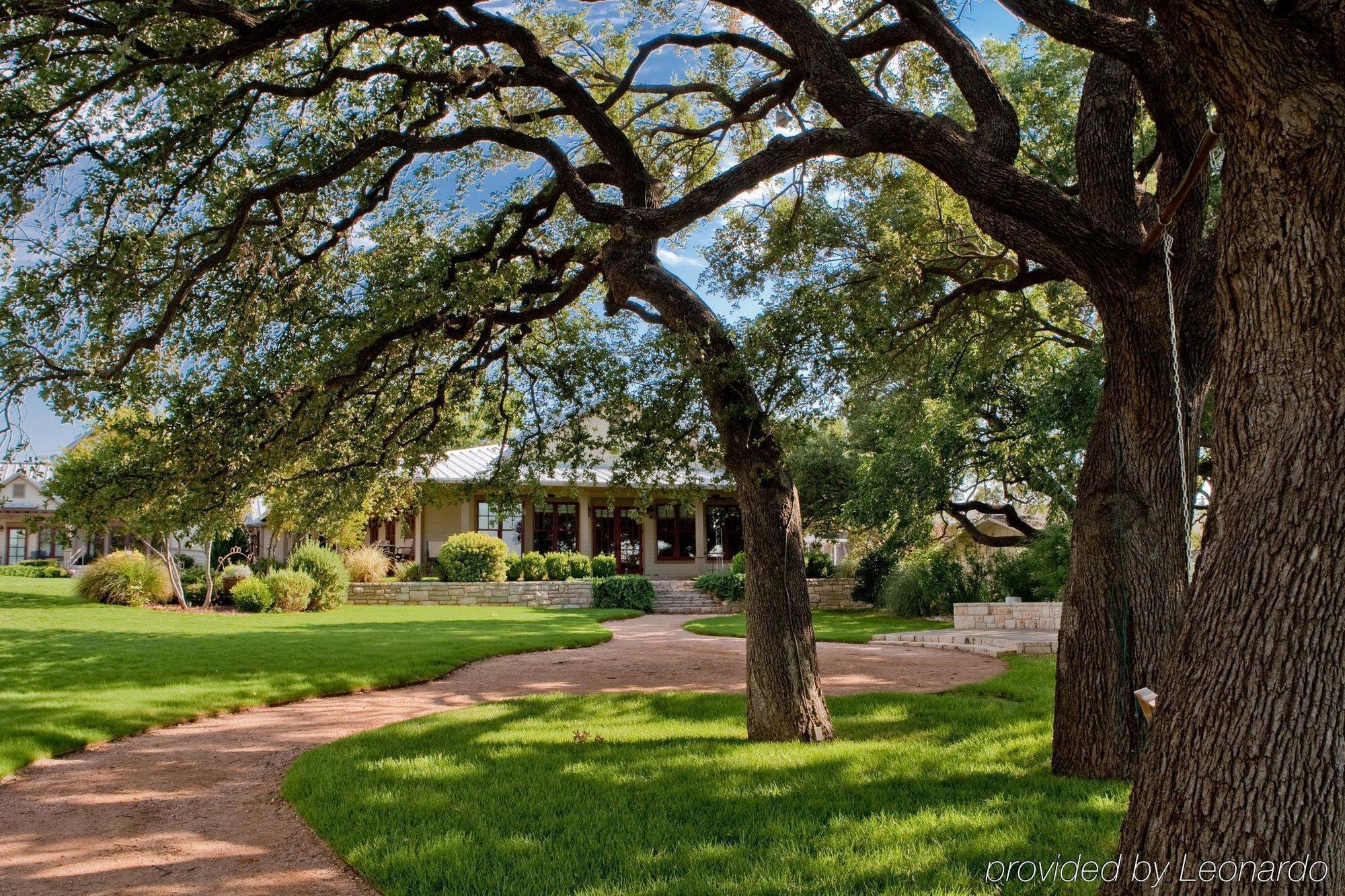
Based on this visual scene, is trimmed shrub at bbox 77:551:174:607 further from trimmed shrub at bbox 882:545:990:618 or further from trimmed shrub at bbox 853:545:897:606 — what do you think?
trimmed shrub at bbox 882:545:990:618

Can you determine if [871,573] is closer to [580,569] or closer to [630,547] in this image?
[580,569]

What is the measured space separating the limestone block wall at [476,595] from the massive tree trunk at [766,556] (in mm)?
17762

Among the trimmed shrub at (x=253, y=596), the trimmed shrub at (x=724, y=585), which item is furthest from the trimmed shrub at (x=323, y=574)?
the trimmed shrub at (x=724, y=585)

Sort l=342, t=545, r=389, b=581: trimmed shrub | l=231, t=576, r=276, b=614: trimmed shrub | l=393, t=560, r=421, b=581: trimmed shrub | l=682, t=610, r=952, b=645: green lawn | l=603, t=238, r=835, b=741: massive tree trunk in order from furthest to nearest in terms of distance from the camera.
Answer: l=393, t=560, r=421, b=581: trimmed shrub → l=342, t=545, r=389, b=581: trimmed shrub → l=231, t=576, r=276, b=614: trimmed shrub → l=682, t=610, r=952, b=645: green lawn → l=603, t=238, r=835, b=741: massive tree trunk

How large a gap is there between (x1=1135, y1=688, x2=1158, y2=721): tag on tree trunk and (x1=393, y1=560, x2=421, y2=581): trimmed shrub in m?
25.1

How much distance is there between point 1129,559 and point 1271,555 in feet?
9.30

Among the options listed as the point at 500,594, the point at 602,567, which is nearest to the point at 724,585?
the point at 602,567

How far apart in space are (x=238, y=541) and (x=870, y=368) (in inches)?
1020

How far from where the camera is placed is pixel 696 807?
17.1ft

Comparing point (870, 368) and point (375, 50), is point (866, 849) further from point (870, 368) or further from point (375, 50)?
point (375, 50)

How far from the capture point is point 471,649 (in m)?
13.7

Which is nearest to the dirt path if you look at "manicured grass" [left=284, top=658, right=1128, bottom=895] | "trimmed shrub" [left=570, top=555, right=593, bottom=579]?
"manicured grass" [left=284, top=658, right=1128, bottom=895]

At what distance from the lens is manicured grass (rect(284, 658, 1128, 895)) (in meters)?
4.14

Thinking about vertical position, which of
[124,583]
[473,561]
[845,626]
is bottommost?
[845,626]
